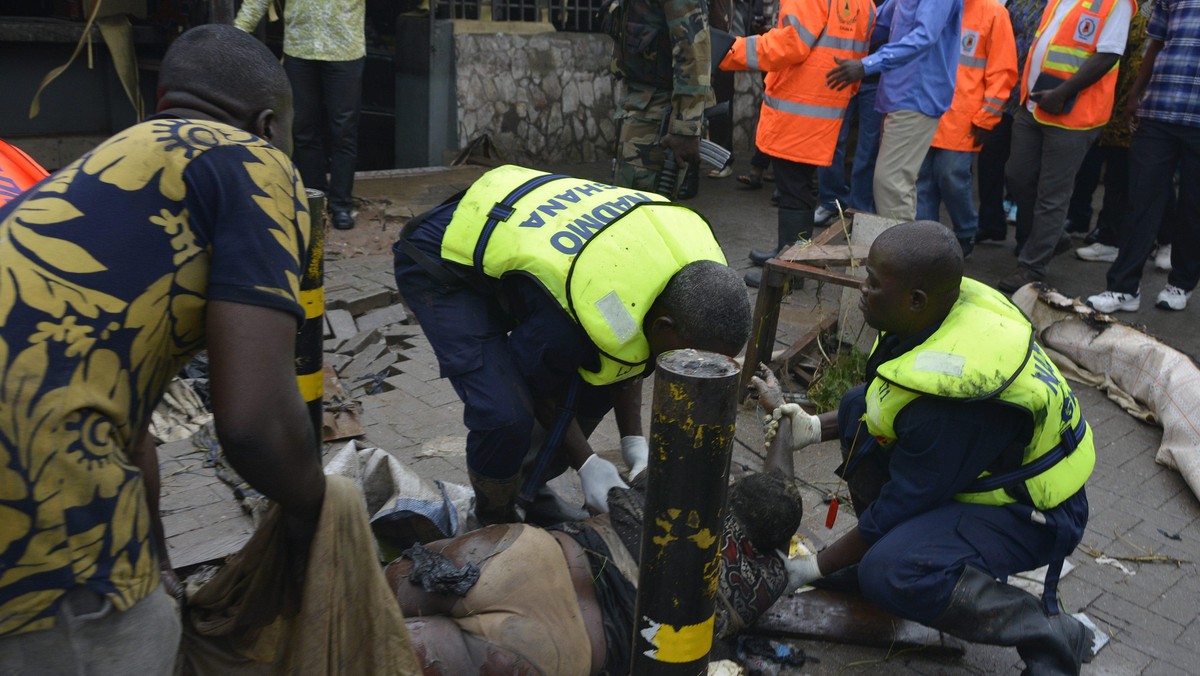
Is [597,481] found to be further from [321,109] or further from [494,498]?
[321,109]

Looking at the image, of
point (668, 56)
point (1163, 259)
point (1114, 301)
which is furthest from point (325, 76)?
point (1163, 259)

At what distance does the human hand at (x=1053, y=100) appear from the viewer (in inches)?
235

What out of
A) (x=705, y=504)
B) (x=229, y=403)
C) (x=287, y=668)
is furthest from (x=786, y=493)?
(x=229, y=403)

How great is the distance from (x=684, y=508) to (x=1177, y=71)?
5.26 meters

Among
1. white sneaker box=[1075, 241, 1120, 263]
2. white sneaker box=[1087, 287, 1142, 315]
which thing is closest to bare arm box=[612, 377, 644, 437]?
white sneaker box=[1087, 287, 1142, 315]

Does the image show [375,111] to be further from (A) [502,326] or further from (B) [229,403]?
(B) [229,403]

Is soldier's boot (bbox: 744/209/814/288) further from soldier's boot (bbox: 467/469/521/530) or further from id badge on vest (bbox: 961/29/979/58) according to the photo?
soldier's boot (bbox: 467/469/521/530)

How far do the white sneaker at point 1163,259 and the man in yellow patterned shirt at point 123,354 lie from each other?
7.27 metres

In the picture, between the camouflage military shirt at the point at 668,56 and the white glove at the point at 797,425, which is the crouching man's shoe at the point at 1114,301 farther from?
the white glove at the point at 797,425

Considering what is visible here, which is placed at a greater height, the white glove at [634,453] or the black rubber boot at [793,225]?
the black rubber boot at [793,225]

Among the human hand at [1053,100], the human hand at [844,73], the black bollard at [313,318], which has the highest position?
the human hand at [844,73]

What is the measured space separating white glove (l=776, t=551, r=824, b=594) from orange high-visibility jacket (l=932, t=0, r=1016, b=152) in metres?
4.14

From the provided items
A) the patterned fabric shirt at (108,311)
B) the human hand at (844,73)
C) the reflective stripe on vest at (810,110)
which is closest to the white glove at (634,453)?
the patterned fabric shirt at (108,311)

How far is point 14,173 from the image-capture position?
3.00m
